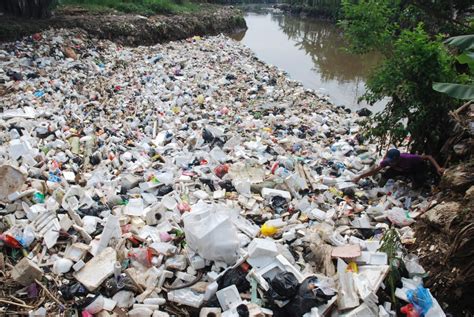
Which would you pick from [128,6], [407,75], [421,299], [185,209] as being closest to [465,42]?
[407,75]

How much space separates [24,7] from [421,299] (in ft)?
35.1

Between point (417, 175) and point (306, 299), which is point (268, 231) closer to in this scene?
point (306, 299)

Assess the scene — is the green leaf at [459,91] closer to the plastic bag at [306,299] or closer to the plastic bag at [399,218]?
the plastic bag at [399,218]

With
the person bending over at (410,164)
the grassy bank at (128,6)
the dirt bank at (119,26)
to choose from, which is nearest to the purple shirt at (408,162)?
the person bending over at (410,164)

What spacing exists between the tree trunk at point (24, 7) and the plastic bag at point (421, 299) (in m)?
10.6

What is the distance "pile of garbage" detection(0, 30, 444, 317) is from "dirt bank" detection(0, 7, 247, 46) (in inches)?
76.2

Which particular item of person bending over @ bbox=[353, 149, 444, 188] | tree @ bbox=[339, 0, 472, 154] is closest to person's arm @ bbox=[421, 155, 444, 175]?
person bending over @ bbox=[353, 149, 444, 188]

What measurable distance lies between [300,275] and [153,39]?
12343 mm

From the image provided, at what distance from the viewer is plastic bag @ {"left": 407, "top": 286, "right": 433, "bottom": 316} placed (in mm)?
2209

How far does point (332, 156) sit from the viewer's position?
15.7 feet

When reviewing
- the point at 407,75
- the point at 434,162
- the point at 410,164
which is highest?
the point at 407,75

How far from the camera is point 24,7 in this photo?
8.92 metres

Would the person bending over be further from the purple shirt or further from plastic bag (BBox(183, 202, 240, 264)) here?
plastic bag (BBox(183, 202, 240, 264))

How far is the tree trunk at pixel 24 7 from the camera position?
880 cm
